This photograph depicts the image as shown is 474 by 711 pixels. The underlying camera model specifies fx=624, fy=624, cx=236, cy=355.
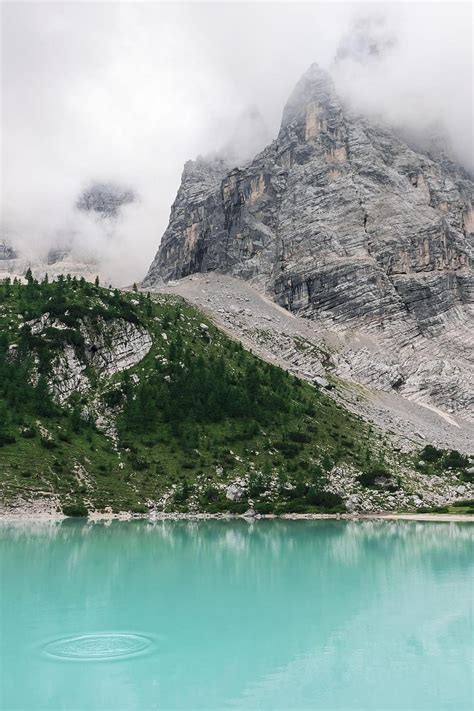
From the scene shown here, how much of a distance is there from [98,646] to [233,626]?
615 centimetres

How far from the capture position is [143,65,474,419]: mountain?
476ft

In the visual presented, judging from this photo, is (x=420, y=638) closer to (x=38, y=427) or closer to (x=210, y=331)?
(x=38, y=427)

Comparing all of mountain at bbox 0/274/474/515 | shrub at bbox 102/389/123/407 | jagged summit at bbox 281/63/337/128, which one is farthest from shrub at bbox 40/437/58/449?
jagged summit at bbox 281/63/337/128

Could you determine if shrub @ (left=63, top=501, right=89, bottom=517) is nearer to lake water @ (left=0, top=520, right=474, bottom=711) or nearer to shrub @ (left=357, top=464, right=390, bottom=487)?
lake water @ (left=0, top=520, right=474, bottom=711)

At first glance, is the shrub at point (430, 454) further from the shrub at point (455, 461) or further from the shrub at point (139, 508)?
the shrub at point (139, 508)

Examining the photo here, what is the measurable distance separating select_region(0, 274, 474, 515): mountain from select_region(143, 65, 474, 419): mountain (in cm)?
3489

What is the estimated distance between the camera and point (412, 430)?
110 metres

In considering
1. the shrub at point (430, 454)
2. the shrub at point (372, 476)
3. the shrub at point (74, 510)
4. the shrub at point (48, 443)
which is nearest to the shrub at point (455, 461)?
the shrub at point (430, 454)

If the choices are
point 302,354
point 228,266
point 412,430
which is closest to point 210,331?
point 302,354

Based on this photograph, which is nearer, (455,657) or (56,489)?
(455,657)

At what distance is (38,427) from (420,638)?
69.2m

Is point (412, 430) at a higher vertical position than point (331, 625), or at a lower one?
higher

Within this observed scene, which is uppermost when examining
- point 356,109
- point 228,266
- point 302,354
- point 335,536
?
point 356,109

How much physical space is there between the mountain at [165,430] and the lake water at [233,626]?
25.8m
